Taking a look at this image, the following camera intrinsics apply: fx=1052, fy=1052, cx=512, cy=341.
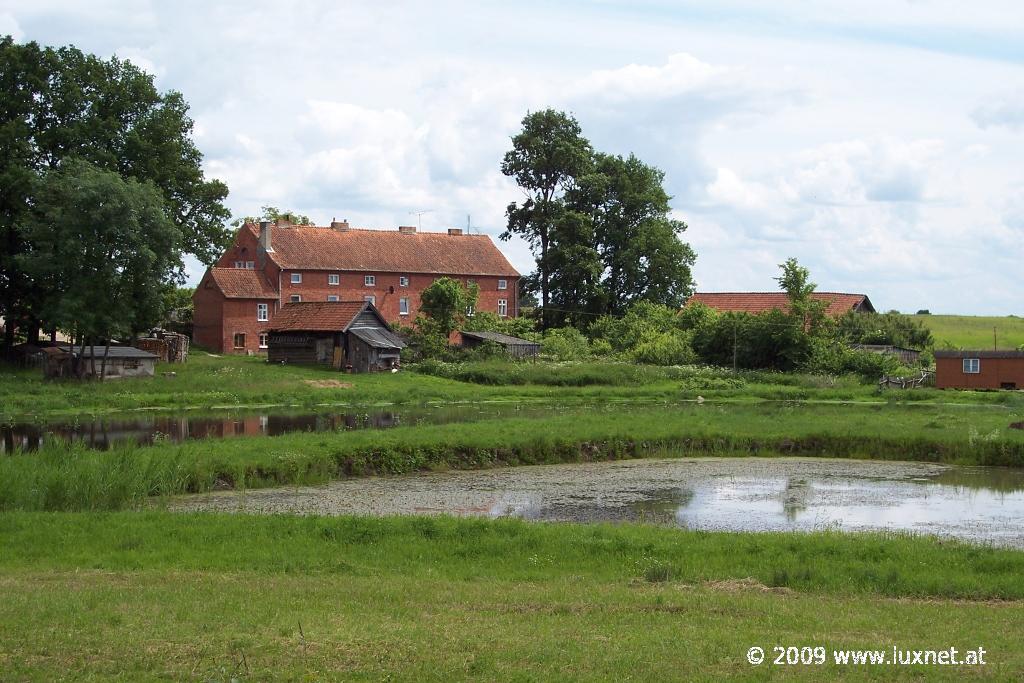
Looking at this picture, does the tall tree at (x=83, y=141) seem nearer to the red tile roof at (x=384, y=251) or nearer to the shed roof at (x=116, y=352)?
the shed roof at (x=116, y=352)

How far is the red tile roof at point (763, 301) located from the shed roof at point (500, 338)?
18728 millimetres

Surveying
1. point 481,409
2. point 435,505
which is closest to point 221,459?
point 435,505

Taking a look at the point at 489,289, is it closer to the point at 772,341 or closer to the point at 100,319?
the point at 772,341

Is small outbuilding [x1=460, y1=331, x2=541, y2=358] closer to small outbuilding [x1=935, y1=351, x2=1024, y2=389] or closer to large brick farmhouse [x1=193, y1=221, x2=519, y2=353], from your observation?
large brick farmhouse [x1=193, y1=221, x2=519, y2=353]

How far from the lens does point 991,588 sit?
13016 mm

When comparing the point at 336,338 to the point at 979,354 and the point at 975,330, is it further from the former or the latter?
the point at 975,330

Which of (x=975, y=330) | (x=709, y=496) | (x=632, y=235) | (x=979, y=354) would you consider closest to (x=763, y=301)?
(x=632, y=235)

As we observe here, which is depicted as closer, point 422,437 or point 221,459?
point 221,459

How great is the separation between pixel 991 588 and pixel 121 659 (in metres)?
10.1

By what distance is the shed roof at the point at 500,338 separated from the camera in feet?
217

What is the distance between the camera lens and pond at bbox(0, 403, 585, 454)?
29969mm

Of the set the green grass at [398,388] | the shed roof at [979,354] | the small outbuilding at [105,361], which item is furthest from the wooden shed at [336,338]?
the shed roof at [979,354]

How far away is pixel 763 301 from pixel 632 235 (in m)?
11.9

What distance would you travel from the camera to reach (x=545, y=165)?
8300cm
